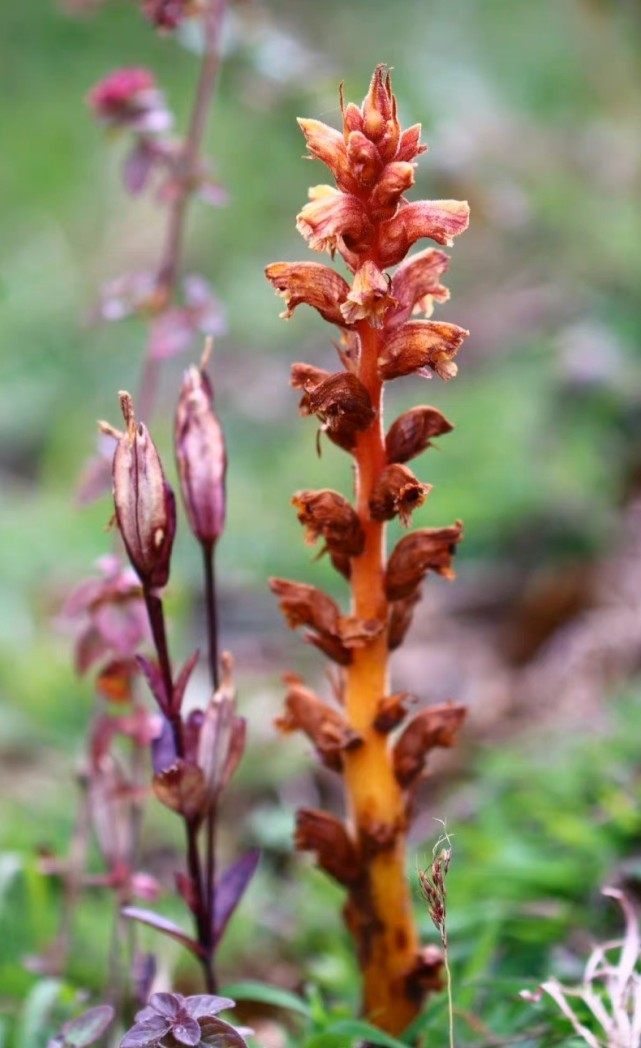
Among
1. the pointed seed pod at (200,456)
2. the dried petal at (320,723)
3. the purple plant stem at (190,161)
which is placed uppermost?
the purple plant stem at (190,161)

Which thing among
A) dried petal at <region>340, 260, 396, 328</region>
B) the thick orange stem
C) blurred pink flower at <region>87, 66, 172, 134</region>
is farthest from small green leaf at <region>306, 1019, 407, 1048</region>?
blurred pink flower at <region>87, 66, 172, 134</region>

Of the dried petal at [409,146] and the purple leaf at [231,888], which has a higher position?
the dried petal at [409,146]

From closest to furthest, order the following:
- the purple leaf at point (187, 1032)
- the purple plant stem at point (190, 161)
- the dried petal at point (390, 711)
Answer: the purple leaf at point (187, 1032)
the dried petal at point (390, 711)
the purple plant stem at point (190, 161)

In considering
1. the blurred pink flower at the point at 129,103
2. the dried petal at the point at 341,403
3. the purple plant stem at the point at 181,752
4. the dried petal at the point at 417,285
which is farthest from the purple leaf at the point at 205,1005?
the blurred pink flower at the point at 129,103

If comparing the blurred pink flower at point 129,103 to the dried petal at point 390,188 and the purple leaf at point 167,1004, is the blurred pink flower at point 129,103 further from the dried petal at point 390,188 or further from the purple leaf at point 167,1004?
the purple leaf at point 167,1004

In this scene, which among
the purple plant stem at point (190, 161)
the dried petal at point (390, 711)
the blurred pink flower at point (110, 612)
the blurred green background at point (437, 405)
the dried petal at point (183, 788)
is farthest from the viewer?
the blurred green background at point (437, 405)

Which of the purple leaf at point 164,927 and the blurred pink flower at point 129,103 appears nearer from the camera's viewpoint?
the purple leaf at point 164,927

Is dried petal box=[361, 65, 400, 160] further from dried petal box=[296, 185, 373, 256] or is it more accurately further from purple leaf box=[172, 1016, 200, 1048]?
purple leaf box=[172, 1016, 200, 1048]
